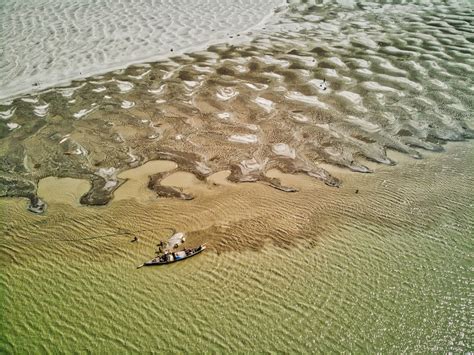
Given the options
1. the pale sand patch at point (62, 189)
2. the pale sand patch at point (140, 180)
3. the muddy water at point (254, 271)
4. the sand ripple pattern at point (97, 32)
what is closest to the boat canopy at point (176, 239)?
the muddy water at point (254, 271)

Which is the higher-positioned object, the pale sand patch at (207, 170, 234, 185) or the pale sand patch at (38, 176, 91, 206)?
the pale sand patch at (38, 176, 91, 206)

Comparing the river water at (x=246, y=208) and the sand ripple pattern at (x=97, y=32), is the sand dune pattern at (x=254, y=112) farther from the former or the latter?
the sand ripple pattern at (x=97, y=32)

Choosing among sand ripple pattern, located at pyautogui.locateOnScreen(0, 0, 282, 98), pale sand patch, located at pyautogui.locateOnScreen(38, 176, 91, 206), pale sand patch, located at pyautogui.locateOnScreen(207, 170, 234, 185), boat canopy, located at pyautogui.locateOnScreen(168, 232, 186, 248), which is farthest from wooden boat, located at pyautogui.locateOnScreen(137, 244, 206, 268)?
sand ripple pattern, located at pyautogui.locateOnScreen(0, 0, 282, 98)

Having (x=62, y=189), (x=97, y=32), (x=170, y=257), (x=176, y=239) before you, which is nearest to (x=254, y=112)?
(x=176, y=239)

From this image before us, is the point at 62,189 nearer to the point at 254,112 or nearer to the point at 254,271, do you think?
the point at 254,271

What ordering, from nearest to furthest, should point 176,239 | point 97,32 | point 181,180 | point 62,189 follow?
point 176,239, point 62,189, point 181,180, point 97,32

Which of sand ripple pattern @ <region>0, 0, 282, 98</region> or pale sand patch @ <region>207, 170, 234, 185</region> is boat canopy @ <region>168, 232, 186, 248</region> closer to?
pale sand patch @ <region>207, 170, 234, 185</region>
